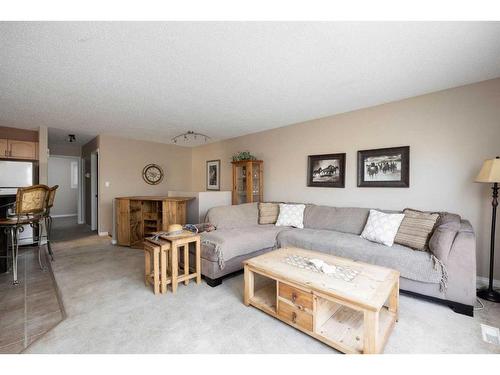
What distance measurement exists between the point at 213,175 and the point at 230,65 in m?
3.81

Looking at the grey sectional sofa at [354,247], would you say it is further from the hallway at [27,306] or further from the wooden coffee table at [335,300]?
the hallway at [27,306]

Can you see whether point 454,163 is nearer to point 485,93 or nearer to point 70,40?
point 485,93

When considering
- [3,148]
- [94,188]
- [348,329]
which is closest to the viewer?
[348,329]

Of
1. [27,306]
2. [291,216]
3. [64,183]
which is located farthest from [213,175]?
[64,183]

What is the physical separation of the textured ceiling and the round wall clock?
220 cm

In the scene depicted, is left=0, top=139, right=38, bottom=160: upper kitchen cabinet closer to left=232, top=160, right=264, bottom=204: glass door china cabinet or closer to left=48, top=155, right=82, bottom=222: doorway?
left=48, top=155, right=82, bottom=222: doorway

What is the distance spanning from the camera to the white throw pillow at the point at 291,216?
11.4ft

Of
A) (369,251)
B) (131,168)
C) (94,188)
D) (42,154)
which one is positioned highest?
(42,154)

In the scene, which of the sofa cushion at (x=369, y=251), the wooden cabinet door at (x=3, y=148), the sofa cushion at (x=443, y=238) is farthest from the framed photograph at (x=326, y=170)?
the wooden cabinet door at (x=3, y=148)

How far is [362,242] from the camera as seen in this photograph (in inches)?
99.7

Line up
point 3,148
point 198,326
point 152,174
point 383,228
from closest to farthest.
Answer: point 198,326 → point 383,228 → point 3,148 → point 152,174

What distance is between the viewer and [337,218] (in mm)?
3189

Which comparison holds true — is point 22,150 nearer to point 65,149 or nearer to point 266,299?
point 65,149

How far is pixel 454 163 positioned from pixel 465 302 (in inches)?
60.3
